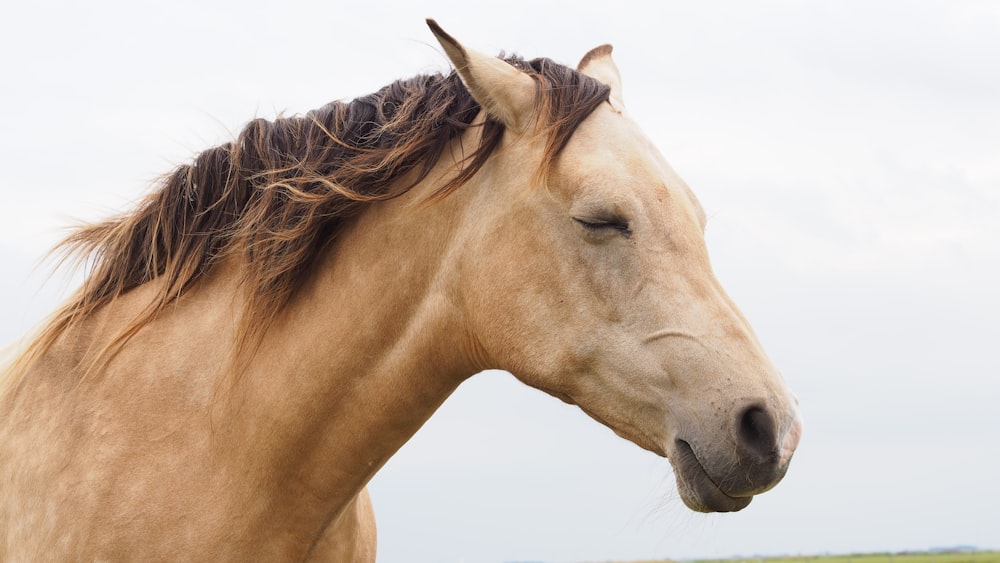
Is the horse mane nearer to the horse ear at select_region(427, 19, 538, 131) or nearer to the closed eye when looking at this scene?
the horse ear at select_region(427, 19, 538, 131)

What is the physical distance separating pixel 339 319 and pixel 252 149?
1043 mm

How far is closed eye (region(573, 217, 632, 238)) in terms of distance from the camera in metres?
3.53

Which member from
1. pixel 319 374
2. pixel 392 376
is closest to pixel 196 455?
pixel 319 374

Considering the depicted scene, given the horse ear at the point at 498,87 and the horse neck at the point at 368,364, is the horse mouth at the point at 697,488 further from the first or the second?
the horse ear at the point at 498,87

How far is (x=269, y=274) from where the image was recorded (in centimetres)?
412

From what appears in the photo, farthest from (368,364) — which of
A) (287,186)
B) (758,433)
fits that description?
(758,433)

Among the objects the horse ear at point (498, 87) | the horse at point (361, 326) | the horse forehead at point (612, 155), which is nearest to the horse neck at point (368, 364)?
the horse at point (361, 326)

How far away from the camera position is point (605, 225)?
3.56 metres

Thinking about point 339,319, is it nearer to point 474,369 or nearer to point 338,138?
point 474,369

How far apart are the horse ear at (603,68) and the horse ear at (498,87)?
61 cm

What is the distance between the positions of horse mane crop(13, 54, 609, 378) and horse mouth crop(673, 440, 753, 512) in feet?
4.03

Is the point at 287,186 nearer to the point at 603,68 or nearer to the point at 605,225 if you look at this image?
the point at 605,225

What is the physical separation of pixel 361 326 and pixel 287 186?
72 cm

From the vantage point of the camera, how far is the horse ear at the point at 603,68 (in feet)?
15.2
